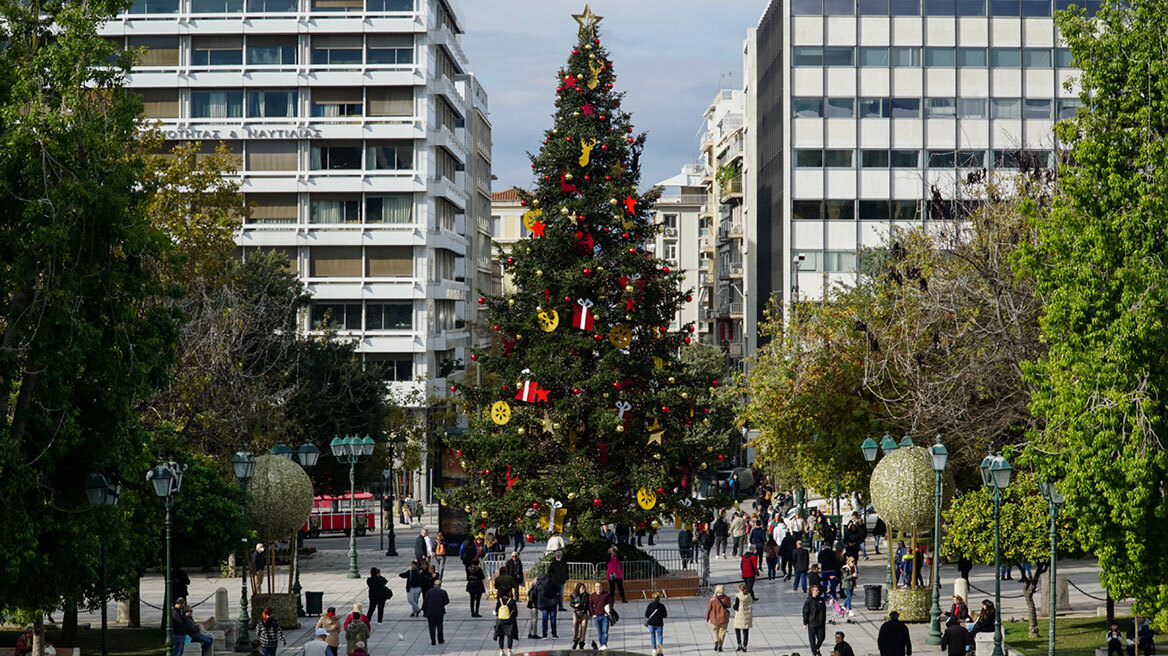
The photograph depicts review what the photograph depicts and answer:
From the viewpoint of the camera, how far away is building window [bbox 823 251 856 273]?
7456 centimetres

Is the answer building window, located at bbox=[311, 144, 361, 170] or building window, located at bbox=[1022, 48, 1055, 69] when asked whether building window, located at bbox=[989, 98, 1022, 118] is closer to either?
building window, located at bbox=[1022, 48, 1055, 69]

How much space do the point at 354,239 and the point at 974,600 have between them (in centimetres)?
4013

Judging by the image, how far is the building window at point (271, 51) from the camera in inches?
2598

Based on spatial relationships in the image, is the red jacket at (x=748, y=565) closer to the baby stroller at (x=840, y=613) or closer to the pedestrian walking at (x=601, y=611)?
the baby stroller at (x=840, y=613)

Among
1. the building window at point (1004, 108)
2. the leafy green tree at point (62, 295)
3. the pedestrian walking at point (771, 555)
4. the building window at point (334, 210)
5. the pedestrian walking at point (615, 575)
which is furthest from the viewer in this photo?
the building window at point (1004, 108)

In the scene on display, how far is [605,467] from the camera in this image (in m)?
34.7

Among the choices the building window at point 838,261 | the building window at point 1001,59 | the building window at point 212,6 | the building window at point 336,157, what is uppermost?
the building window at point 212,6

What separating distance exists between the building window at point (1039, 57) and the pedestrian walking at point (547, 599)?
180 ft

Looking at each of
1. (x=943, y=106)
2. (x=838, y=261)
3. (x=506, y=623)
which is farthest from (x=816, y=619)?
(x=943, y=106)

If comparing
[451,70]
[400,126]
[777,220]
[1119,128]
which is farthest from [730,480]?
[1119,128]

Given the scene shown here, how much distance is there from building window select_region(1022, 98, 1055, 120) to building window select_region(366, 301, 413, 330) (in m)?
35.0

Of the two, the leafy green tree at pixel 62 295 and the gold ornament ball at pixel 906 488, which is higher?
the leafy green tree at pixel 62 295

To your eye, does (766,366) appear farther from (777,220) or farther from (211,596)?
(777,220)

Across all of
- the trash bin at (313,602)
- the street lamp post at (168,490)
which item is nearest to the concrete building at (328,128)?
the trash bin at (313,602)
